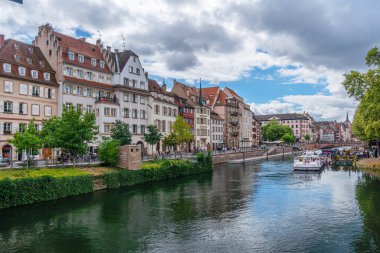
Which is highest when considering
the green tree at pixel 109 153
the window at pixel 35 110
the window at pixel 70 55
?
the window at pixel 70 55

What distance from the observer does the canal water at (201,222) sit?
22.6m

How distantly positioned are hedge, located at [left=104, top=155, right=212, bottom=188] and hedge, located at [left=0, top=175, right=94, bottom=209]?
4363 millimetres

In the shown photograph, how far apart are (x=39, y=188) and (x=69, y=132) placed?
375 inches

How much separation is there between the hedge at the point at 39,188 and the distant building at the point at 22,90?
13586 mm

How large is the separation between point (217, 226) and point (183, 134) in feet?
156

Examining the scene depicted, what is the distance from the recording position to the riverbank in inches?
1324

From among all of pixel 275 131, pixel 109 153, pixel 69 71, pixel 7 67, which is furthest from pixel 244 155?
pixel 275 131

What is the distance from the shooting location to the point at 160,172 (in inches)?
2184

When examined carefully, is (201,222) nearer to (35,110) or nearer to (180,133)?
(35,110)

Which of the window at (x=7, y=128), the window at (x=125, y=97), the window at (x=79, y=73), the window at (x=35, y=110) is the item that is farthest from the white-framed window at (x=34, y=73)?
the window at (x=125, y=97)

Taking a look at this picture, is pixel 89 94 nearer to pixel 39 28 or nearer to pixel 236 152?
pixel 39 28

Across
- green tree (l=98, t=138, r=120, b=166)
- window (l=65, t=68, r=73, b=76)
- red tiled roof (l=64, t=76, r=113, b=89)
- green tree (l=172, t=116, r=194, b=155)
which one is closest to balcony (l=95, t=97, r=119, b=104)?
red tiled roof (l=64, t=76, r=113, b=89)

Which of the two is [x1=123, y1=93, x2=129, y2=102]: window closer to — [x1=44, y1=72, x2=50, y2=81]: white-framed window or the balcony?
the balcony

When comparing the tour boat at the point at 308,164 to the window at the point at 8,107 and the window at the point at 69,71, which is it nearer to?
the window at the point at 69,71
